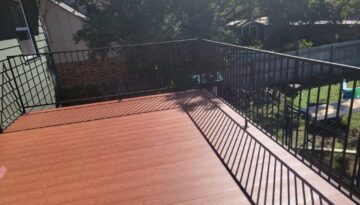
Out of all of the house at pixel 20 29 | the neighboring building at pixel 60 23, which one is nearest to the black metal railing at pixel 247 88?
the house at pixel 20 29

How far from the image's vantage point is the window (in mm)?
5793

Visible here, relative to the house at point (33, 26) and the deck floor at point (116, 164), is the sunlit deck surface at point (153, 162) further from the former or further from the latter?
the house at point (33, 26)

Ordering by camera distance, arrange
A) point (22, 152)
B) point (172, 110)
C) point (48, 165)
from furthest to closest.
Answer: point (172, 110) < point (22, 152) < point (48, 165)

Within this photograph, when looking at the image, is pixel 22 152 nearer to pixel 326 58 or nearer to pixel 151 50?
pixel 151 50

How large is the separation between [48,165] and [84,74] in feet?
24.1

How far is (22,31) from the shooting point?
236 inches

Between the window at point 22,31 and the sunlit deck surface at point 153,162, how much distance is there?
2.58m

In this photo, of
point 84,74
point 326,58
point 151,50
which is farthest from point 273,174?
→ point 326,58

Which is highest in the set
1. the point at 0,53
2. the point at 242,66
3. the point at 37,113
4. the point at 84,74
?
the point at 0,53

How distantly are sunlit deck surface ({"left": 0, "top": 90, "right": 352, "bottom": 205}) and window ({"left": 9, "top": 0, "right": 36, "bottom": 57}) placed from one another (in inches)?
102

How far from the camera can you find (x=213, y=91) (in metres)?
4.72

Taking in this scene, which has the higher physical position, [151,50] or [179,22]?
[179,22]

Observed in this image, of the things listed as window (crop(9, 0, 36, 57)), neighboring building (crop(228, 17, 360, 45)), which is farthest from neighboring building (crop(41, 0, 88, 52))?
neighboring building (crop(228, 17, 360, 45))

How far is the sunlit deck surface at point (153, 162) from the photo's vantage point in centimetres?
229
